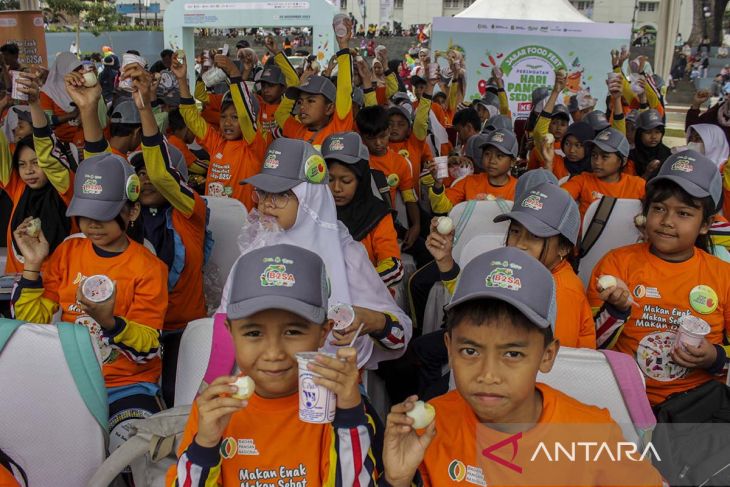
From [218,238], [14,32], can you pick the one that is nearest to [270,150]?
[218,238]

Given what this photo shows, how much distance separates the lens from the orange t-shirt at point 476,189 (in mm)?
5246

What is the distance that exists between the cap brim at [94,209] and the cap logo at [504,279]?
1.96m

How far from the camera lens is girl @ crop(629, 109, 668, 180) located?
21.6ft

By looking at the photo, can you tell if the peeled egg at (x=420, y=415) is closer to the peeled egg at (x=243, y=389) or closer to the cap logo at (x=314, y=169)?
the peeled egg at (x=243, y=389)

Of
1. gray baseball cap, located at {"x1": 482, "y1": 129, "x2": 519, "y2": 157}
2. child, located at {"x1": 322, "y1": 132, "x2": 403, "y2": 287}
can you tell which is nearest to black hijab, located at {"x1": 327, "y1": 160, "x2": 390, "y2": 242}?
child, located at {"x1": 322, "y1": 132, "x2": 403, "y2": 287}

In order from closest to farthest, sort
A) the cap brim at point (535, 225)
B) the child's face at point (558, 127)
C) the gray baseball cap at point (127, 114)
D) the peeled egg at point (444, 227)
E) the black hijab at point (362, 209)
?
the peeled egg at point (444, 227) < the cap brim at point (535, 225) < the black hijab at point (362, 209) < the gray baseball cap at point (127, 114) < the child's face at point (558, 127)

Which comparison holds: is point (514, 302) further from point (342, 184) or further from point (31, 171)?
point (31, 171)

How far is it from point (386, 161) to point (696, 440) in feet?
12.9

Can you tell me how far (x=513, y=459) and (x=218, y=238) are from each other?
2866 mm

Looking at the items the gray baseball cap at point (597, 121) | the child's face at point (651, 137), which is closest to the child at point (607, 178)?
the gray baseball cap at point (597, 121)

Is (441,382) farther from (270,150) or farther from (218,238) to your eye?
(218,238)

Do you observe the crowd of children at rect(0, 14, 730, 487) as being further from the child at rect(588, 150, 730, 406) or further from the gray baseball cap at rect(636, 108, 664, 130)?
the gray baseball cap at rect(636, 108, 664, 130)

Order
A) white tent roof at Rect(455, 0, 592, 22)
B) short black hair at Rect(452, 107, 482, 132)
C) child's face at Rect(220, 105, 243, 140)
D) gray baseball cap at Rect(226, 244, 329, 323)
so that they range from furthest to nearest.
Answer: white tent roof at Rect(455, 0, 592, 22)
short black hair at Rect(452, 107, 482, 132)
child's face at Rect(220, 105, 243, 140)
gray baseball cap at Rect(226, 244, 329, 323)

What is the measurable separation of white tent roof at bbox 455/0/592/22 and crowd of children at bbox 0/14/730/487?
7768mm
